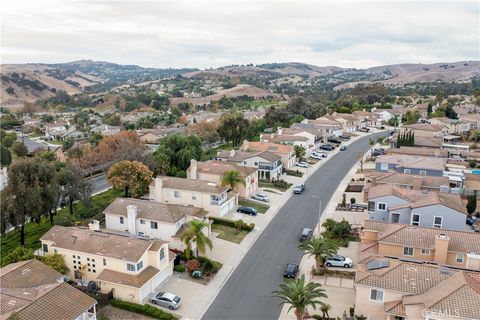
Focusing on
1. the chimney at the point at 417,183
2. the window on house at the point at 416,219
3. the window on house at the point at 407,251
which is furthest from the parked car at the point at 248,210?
the window on house at the point at 407,251

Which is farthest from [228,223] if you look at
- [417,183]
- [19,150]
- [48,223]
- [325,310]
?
[19,150]

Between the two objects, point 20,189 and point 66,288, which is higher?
point 20,189

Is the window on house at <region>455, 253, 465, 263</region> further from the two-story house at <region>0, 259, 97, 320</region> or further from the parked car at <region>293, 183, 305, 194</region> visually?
the parked car at <region>293, 183, 305, 194</region>

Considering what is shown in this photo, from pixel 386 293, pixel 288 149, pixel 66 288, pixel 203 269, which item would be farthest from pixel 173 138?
pixel 386 293

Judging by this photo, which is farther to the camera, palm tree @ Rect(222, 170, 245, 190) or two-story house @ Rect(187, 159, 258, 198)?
two-story house @ Rect(187, 159, 258, 198)

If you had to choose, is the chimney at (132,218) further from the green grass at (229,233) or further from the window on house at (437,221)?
the window on house at (437,221)

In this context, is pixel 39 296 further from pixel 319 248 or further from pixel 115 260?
pixel 319 248

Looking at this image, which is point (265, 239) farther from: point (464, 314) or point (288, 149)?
point (288, 149)

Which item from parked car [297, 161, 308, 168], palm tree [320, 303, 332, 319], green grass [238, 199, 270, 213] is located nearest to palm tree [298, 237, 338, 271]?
palm tree [320, 303, 332, 319]
